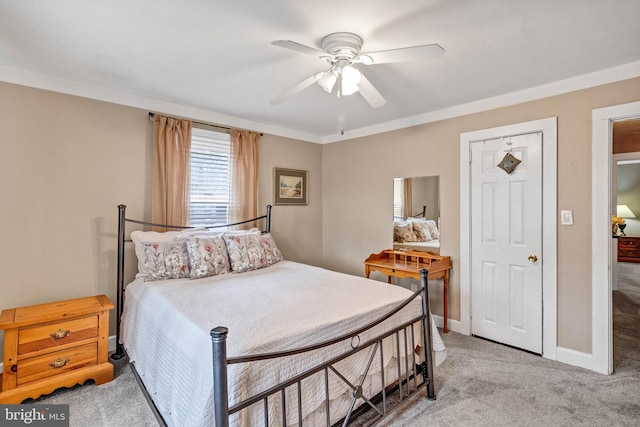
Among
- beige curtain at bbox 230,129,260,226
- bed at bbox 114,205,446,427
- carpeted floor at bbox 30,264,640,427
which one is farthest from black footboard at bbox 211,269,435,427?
beige curtain at bbox 230,129,260,226

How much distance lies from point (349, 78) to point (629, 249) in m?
8.84

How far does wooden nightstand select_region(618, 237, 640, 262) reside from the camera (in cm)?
727

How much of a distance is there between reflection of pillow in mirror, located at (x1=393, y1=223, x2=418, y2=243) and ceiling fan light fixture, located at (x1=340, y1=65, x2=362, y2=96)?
7.06ft

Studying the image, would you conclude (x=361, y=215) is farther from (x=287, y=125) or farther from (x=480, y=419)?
(x=480, y=419)

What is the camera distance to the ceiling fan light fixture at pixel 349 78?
2090mm

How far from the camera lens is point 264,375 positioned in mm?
1467

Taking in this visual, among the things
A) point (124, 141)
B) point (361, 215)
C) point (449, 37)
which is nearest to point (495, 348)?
point (361, 215)

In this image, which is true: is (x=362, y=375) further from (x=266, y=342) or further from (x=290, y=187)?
(x=290, y=187)

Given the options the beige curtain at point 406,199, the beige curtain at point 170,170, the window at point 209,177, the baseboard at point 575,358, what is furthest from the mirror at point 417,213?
the beige curtain at point 170,170

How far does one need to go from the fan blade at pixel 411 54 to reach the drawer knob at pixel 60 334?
9.31 feet

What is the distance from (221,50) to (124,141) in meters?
1.54

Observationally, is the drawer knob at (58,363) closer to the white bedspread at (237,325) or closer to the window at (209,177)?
the white bedspread at (237,325)

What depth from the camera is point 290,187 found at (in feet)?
14.6

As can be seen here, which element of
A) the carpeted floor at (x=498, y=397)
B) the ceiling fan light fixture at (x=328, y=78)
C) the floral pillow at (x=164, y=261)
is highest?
the ceiling fan light fixture at (x=328, y=78)
